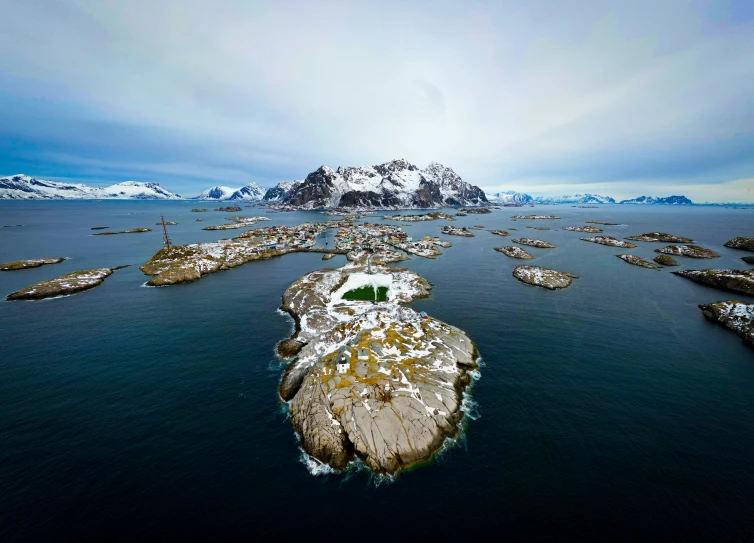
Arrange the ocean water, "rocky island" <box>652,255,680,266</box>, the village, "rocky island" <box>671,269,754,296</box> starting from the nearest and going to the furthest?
the ocean water < "rocky island" <box>671,269,754,296</box> < "rocky island" <box>652,255,680,266</box> < the village

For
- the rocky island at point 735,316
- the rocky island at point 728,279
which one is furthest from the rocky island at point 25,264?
the rocky island at point 728,279

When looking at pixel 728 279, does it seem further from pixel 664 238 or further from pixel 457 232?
pixel 457 232

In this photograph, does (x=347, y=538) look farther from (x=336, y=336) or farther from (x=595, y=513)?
(x=336, y=336)

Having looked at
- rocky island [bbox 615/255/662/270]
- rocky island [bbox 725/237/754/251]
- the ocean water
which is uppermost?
rocky island [bbox 725/237/754/251]

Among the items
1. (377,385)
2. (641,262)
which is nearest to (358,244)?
(377,385)

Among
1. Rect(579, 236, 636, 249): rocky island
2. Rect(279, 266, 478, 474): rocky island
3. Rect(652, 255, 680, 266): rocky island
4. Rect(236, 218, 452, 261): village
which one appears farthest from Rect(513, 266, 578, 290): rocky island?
Rect(579, 236, 636, 249): rocky island

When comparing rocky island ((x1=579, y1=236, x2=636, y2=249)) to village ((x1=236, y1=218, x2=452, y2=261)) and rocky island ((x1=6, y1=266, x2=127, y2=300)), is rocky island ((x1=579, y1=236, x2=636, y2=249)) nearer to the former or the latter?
village ((x1=236, y1=218, x2=452, y2=261))
